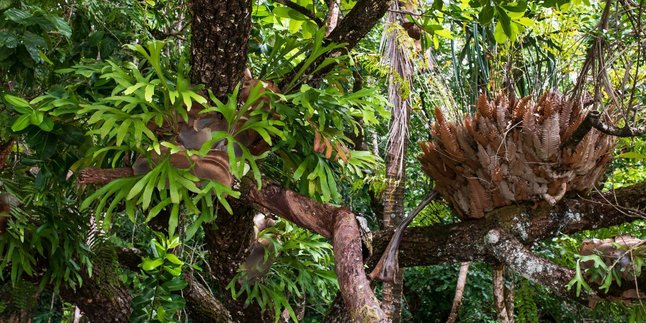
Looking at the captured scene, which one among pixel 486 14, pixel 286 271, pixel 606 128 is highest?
pixel 486 14

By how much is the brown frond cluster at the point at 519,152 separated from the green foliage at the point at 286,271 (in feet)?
2.16

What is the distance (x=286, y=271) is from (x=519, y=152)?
1.00 metres

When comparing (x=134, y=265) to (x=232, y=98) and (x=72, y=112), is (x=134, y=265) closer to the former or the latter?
(x=72, y=112)

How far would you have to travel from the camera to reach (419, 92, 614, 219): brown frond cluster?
5.87 feet

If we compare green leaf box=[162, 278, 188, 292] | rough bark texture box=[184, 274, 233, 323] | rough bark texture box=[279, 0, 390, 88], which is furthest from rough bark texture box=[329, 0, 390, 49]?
rough bark texture box=[184, 274, 233, 323]

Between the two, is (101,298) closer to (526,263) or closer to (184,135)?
(184,135)

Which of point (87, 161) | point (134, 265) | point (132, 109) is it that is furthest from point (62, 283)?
point (132, 109)

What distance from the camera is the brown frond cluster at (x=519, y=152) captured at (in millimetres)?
1788

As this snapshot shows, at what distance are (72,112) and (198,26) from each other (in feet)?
1.32

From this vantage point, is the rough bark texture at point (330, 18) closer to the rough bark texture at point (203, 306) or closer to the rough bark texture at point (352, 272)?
the rough bark texture at point (352, 272)

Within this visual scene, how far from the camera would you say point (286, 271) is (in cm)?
240

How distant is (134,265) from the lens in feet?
9.23

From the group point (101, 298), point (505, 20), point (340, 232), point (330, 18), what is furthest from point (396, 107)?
point (101, 298)

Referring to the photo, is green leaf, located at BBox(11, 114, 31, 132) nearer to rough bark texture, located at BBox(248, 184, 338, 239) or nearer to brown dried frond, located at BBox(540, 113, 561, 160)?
rough bark texture, located at BBox(248, 184, 338, 239)
